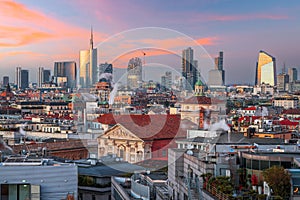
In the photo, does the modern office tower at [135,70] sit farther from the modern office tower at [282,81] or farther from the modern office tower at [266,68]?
the modern office tower at [266,68]

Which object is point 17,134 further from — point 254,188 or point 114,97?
point 254,188

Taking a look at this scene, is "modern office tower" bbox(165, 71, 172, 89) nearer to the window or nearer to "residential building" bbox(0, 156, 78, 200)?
"residential building" bbox(0, 156, 78, 200)

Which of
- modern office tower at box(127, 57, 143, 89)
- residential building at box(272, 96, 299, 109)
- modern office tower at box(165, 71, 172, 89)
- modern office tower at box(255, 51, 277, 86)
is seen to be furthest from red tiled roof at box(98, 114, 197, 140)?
modern office tower at box(255, 51, 277, 86)

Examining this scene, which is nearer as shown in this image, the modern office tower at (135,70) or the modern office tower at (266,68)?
the modern office tower at (135,70)

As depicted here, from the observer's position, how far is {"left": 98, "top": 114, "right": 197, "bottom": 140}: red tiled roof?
20.7 meters

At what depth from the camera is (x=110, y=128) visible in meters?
24.9

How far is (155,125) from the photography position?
22203 mm

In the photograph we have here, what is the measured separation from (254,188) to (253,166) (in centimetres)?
53

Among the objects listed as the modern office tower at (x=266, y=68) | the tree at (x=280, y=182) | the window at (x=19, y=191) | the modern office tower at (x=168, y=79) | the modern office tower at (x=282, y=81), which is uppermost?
the modern office tower at (x=266, y=68)

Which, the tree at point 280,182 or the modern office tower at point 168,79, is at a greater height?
the modern office tower at point 168,79

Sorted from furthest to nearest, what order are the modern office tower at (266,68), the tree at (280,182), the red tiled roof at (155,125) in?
the modern office tower at (266,68), the red tiled roof at (155,125), the tree at (280,182)

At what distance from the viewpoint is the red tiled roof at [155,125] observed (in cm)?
2067

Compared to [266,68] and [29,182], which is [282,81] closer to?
[266,68]

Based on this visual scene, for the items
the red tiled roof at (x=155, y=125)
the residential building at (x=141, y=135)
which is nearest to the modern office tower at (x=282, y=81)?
the red tiled roof at (x=155, y=125)
